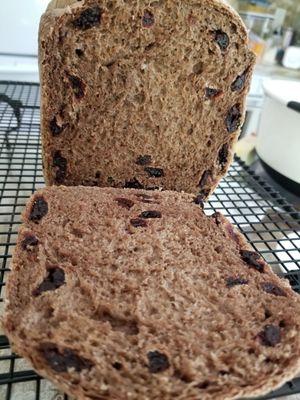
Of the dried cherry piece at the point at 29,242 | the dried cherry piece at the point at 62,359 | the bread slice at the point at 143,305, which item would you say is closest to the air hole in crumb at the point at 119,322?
the bread slice at the point at 143,305

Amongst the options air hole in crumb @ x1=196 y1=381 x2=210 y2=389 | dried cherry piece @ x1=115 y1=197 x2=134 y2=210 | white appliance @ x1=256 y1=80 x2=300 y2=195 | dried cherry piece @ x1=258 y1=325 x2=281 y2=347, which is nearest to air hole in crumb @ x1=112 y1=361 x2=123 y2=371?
air hole in crumb @ x1=196 y1=381 x2=210 y2=389

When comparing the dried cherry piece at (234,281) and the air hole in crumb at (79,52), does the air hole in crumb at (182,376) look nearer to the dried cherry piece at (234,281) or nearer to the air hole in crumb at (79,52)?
the dried cherry piece at (234,281)

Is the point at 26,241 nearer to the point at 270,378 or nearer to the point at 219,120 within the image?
the point at 270,378

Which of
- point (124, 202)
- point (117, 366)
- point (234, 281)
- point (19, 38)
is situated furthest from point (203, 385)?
point (19, 38)

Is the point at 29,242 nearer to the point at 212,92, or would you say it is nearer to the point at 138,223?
the point at 138,223

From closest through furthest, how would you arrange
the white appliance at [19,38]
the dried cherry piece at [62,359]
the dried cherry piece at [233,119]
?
the dried cherry piece at [62,359], the dried cherry piece at [233,119], the white appliance at [19,38]

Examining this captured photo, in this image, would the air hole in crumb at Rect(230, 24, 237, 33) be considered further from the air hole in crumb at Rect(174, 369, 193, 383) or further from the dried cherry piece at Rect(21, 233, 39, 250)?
the air hole in crumb at Rect(174, 369, 193, 383)

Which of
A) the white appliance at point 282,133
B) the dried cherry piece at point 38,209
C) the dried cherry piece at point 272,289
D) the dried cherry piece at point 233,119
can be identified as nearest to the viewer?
the dried cherry piece at point 272,289
